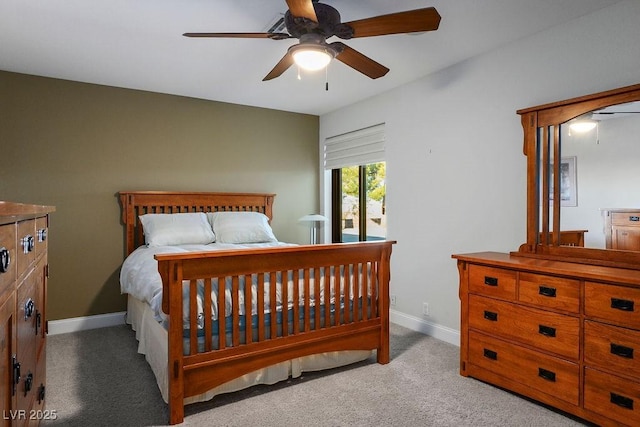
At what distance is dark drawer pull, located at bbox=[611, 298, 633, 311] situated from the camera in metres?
1.80

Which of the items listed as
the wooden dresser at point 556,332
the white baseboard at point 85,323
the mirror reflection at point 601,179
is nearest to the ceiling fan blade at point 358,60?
the mirror reflection at point 601,179

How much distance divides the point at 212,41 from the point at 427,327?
2.90 metres

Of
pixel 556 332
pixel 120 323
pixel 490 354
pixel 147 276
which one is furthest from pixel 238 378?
pixel 120 323

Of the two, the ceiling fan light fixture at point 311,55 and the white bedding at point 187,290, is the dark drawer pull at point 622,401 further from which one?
the ceiling fan light fixture at point 311,55

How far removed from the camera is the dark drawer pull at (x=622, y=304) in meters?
1.80

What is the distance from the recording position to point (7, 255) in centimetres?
92

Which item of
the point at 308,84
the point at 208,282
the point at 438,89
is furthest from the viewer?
the point at 308,84

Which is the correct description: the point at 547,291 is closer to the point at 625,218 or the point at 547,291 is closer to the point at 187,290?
the point at 625,218

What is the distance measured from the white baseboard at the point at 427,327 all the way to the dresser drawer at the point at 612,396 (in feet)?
3.98

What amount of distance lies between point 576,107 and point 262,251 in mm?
2079

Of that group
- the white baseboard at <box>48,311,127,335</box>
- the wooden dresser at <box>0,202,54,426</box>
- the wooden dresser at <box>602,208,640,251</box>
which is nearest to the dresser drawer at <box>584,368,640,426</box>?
the wooden dresser at <box>602,208,640,251</box>

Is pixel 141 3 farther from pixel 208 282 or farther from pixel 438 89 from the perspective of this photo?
pixel 438 89

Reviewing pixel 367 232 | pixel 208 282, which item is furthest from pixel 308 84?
pixel 208 282

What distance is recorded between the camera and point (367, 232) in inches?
193
